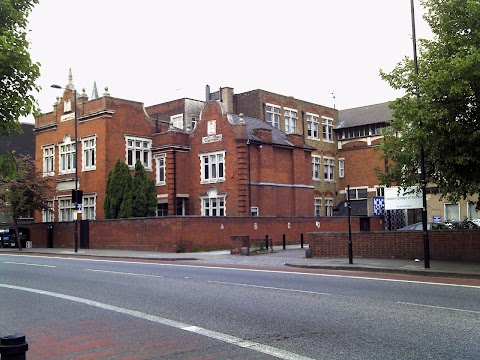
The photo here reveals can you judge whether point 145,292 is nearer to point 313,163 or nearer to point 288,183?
point 288,183

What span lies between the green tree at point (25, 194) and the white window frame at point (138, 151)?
7.13 meters

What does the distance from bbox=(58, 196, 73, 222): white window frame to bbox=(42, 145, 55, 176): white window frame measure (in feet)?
9.26

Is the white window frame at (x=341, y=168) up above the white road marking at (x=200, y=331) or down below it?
above

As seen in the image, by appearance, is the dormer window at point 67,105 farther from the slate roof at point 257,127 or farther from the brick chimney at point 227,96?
the brick chimney at point 227,96

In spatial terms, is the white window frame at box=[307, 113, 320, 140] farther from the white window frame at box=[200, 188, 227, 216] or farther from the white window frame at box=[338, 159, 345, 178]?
the white window frame at box=[200, 188, 227, 216]

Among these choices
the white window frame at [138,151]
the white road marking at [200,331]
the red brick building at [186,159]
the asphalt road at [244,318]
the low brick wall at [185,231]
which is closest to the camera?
the white road marking at [200,331]

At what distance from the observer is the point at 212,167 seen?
43875 mm

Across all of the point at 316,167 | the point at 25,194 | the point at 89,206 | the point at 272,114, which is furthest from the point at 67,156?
the point at 316,167

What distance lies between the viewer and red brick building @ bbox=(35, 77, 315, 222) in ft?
139

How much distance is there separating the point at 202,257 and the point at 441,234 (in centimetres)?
1198

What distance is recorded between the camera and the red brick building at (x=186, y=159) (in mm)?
42281

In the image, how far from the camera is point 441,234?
2145cm

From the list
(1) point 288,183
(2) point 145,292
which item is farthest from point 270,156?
(2) point 145,292

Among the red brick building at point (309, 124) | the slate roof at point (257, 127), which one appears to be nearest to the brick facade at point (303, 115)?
the red brick building at point (309, 124)
